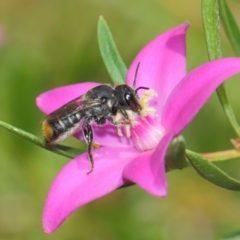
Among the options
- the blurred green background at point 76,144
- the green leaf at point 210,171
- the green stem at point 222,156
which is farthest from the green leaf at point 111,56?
the blurred green background at point 76,144

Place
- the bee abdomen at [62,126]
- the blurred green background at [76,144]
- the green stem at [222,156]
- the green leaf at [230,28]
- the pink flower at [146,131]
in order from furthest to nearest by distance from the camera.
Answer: the blurred green background at [76,144] < the green leaf at [230,28] < the bee abdomen at [62,126] < the green stem at [222,156] < the pink flower at [146,131]

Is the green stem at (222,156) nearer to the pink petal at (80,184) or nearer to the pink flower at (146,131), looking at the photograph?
the pink flower at (146,131)

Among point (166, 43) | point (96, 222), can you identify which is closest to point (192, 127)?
point (96, 222)

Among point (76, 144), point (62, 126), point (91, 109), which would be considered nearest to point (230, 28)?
point (91, 109)

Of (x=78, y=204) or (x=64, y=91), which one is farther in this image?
(x=64, y=91)

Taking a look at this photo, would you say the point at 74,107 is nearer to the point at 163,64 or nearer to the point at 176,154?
the point at 163,64

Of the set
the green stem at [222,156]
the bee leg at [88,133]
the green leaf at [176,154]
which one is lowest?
the bee leg at [88,133]

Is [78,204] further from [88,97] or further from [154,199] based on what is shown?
[154,199]

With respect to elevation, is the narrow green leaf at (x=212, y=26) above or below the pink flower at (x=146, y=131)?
above
